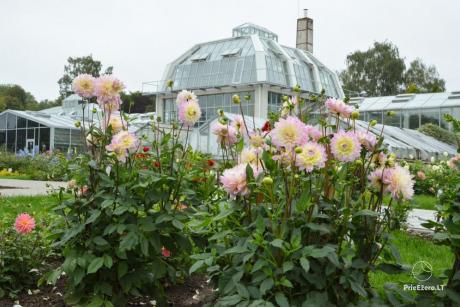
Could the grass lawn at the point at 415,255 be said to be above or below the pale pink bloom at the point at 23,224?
below

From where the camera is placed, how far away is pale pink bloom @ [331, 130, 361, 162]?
1.50 metres

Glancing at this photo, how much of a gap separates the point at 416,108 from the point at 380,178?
2277 centimetres

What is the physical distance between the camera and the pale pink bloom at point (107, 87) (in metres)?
1.94

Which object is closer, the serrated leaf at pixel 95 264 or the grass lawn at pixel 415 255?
the serrated leaf at pixel 95 264

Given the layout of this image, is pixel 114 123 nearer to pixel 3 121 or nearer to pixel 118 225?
pixel 118 225

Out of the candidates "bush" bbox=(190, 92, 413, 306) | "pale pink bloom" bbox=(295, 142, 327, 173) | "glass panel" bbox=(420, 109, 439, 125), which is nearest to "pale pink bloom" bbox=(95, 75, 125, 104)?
"bush" bbox=(190, 92, 413, 306)

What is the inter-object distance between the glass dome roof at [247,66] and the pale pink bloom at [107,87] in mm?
18399

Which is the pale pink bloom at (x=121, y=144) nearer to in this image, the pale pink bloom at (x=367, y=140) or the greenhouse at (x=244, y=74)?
the pale pink bloom at (x=367, y=140)

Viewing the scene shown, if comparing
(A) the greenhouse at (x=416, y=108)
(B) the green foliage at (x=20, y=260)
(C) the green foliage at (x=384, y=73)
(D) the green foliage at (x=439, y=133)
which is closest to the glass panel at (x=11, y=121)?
(A) the greenhouse at (x=416, y=108)

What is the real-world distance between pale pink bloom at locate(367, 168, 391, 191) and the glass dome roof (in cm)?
1869

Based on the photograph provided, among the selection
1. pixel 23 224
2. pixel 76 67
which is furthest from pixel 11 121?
pixel 23 224

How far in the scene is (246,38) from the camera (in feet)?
74.1

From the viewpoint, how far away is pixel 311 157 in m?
1.47

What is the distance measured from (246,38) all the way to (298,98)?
21.4 metres
